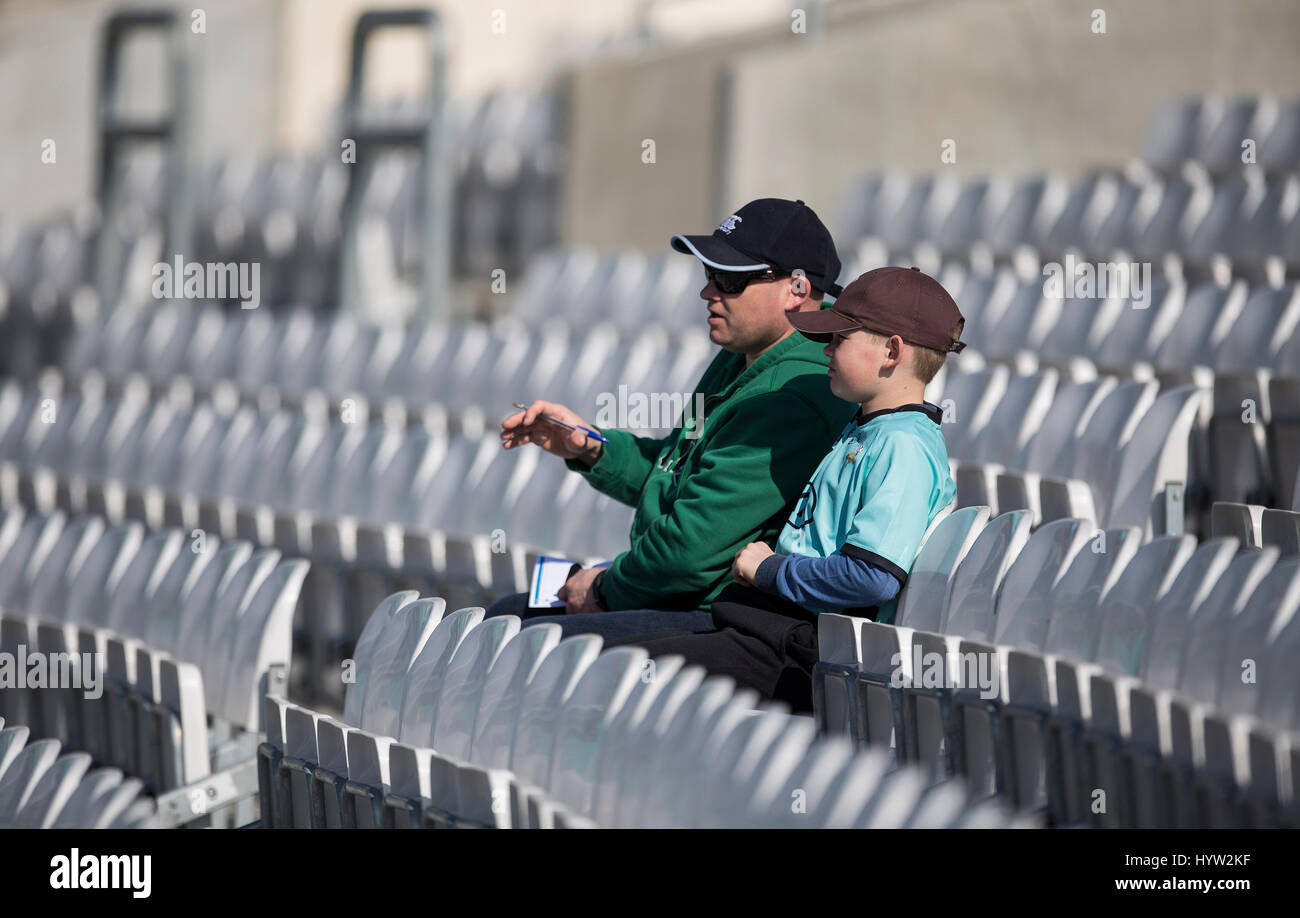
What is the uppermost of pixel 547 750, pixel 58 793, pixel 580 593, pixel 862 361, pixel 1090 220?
pixel 1090 220

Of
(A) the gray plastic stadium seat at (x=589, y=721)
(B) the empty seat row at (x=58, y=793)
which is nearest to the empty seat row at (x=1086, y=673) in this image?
(A) the gray plastic stadium seat at (x=589, y=721)

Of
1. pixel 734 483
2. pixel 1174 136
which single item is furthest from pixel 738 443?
pixel 1174 136

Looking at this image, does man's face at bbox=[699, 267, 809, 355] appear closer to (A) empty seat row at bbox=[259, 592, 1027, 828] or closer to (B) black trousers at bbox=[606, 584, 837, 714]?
(B) black trousers at bbox=[606, 584, 837, 714]

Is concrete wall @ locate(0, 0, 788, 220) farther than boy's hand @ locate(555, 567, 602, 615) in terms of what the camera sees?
Yes

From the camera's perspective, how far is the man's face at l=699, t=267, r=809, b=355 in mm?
2455

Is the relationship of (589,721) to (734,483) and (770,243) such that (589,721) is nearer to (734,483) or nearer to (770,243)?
(734,483)

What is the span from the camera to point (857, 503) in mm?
2252

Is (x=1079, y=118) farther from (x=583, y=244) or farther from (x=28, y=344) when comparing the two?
(x=28, y=344)

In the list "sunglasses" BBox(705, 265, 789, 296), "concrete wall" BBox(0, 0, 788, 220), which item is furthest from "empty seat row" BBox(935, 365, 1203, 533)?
"concrete wall" BBox(0, 0, 788, 220)

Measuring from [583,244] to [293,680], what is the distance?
3.41m

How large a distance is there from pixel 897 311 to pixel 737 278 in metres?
0.28

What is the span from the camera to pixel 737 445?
7.87 feet
